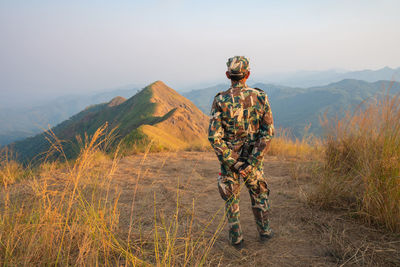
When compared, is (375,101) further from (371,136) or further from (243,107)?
(243,107)

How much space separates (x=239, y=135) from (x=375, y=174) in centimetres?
164

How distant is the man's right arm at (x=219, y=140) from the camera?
7.28 ft

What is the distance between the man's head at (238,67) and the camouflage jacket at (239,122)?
0.30 ft

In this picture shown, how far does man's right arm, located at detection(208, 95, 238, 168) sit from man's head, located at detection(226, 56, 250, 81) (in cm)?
33

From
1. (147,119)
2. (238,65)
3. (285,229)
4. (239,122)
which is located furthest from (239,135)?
(147,119)

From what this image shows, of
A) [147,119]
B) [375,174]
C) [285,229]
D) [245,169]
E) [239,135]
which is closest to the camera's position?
[245,169]

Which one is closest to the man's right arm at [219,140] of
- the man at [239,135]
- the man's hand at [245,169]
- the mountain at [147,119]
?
the man at [239,135]

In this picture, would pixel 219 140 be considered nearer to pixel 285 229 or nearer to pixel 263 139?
pixel 263 139

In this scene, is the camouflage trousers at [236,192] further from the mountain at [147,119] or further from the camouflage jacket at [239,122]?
the mountain at [147,119]

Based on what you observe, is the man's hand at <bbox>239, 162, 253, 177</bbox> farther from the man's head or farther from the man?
the man's head

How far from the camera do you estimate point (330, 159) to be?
4234mm

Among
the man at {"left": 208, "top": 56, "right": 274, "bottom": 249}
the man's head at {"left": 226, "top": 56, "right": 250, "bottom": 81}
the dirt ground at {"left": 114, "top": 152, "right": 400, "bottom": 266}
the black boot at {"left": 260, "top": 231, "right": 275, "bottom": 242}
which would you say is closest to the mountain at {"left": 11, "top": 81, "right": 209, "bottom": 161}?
the dirt ground at {"left": 114, "top": 152, "right": 400, "bottom": 266}

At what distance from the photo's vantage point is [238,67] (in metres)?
2.24

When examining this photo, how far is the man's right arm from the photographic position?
2.22 m
